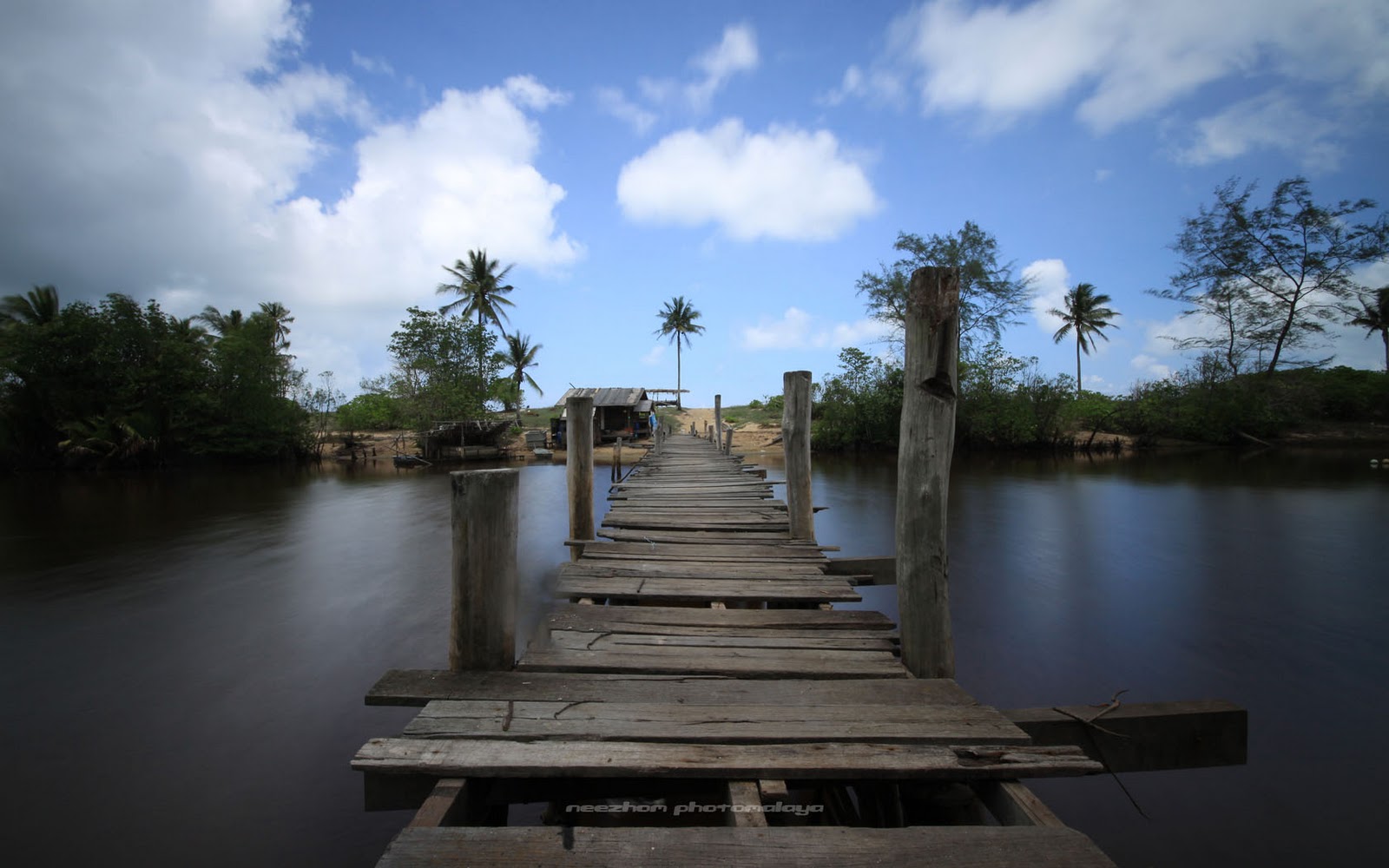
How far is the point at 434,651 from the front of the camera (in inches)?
273

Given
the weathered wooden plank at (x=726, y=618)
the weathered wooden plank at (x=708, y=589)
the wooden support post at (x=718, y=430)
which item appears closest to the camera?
the weathered wooden plank at (x=726, y=618)

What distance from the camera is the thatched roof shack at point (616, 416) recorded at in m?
34.3

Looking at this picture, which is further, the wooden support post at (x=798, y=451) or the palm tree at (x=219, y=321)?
the palm tree at (x=219, y=321)

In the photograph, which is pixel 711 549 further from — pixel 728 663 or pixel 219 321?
pixel 219 321

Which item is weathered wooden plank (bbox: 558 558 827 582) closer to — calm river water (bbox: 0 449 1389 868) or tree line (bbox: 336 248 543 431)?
calm river water (bbox: 0 449 1389 868)

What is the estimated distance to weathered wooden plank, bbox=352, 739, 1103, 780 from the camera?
205cm

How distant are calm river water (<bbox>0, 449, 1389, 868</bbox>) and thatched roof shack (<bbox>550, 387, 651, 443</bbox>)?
18.0 metres

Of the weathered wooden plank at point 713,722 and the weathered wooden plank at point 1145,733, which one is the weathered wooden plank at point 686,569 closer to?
the weathered wooden plank at point 1145,733

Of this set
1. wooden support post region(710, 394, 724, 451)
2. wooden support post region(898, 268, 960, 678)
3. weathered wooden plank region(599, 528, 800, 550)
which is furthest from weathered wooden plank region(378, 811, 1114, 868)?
wooden support post region(710, 394, 724, 451)

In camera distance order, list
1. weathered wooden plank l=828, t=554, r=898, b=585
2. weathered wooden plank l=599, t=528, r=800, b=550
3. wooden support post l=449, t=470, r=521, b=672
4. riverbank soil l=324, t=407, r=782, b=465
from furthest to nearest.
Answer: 1. riverbank soil l=324, t=407, r=782, b=465
2. weathered wooden plank l=599, t=528, r=800, b=550
3. weathered wooden plank l=828, t=554, r=898, b=585
4. wooden support post l=449, t=470, r=521, b=672

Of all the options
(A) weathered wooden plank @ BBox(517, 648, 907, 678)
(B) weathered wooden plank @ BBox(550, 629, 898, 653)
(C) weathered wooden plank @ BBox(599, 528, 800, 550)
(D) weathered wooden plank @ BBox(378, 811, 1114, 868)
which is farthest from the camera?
(C) weathered wooden plank @ BBox(599, 528, 800, 550)

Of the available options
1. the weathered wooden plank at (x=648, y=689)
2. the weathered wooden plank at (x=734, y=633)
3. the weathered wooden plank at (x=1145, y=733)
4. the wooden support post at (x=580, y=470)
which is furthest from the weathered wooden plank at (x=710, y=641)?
the wooden support post at (x=580, y=470)

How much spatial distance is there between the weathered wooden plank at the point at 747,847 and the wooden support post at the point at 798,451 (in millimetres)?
4268

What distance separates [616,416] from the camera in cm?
3578
